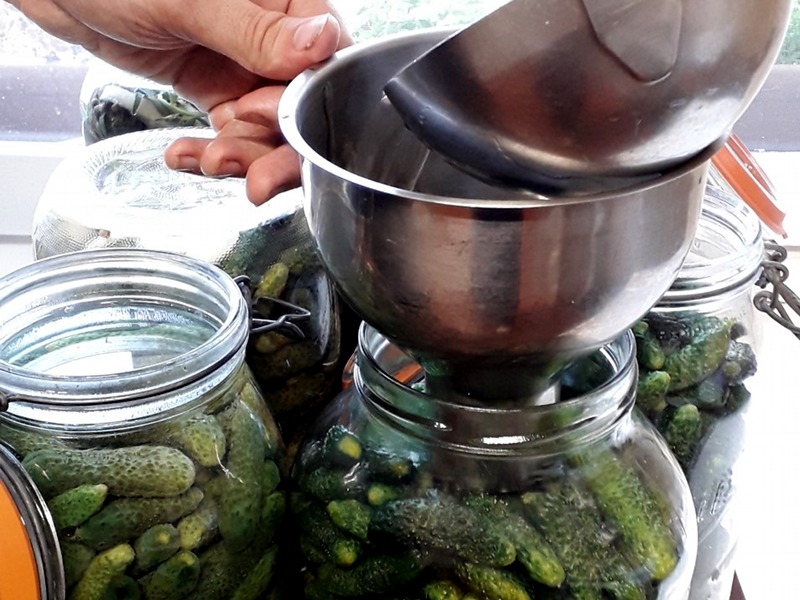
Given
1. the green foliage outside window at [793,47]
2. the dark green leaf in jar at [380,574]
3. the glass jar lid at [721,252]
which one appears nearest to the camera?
the dark green leaf in jar at [380,574]

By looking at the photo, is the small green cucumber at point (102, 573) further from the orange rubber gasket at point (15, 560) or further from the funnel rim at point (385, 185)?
the funnel rim at point (385, 185)

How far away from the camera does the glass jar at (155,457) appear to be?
36 cm

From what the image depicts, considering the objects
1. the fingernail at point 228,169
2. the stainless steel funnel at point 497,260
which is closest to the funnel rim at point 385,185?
the stainless steel funnel at point 497,260

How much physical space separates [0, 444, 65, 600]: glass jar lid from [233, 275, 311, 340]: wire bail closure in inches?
4.8

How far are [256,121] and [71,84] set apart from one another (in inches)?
22.5

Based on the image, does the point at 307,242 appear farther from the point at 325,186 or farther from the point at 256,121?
the point at 325,186

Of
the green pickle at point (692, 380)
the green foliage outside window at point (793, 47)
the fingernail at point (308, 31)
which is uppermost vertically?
the fingernail at point (308, 31)

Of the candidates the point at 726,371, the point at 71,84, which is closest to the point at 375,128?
the point at 726,371

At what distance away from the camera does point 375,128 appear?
16.5 inches

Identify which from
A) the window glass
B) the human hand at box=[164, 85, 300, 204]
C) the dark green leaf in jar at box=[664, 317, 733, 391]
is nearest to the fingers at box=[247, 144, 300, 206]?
the human hand at box=[164, 85, 300, 204]

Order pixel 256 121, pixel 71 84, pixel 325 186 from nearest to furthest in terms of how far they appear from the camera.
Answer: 1. pixel 325 186
2. pixel 256 121
3. pixel 71 84

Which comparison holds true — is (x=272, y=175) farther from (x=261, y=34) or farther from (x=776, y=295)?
(x=776, y=295)

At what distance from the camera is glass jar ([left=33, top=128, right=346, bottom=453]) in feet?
1.62

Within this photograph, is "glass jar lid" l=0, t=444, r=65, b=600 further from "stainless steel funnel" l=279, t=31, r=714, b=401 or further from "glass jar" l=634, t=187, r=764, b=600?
"glass jar" l=634, t=187, r=764, b=600
